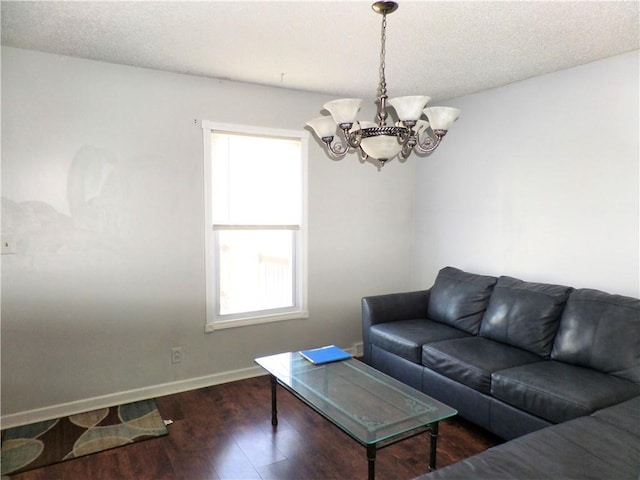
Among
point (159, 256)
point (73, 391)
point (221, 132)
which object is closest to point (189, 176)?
point (221, 132)

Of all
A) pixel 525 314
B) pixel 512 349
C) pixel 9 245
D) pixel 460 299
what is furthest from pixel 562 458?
pixel 9 245

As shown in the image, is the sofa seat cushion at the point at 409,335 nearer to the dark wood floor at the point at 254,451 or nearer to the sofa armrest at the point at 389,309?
the sofa armrest at the point at 389,309

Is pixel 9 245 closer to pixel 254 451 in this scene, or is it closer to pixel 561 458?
pixel 254 451

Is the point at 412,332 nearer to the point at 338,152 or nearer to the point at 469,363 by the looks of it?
the point at 469,363

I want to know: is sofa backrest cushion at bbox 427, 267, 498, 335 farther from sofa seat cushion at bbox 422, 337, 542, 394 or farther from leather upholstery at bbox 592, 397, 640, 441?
leather upholstery at bbox 592, 397, 640, 441

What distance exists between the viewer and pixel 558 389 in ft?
7.58

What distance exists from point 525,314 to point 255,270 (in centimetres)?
217

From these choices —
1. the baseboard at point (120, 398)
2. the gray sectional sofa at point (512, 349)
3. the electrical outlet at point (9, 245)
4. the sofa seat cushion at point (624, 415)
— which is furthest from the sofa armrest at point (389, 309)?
the electrical outlet at point (9, 245)

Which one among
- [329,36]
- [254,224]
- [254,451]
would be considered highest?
[329,36]

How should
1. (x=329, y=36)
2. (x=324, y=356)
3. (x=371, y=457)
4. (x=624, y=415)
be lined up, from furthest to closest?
(x=324, y=356) → (x=329, y=36) → (x=624, y=415) → (x=371, y=457)

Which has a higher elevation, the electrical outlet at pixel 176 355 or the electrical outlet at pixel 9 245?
the electrical outlet at pixel 9 245

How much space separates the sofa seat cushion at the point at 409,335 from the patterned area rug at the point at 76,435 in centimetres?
172

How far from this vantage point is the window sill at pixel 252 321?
354cm

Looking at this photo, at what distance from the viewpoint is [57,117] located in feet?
9.53
